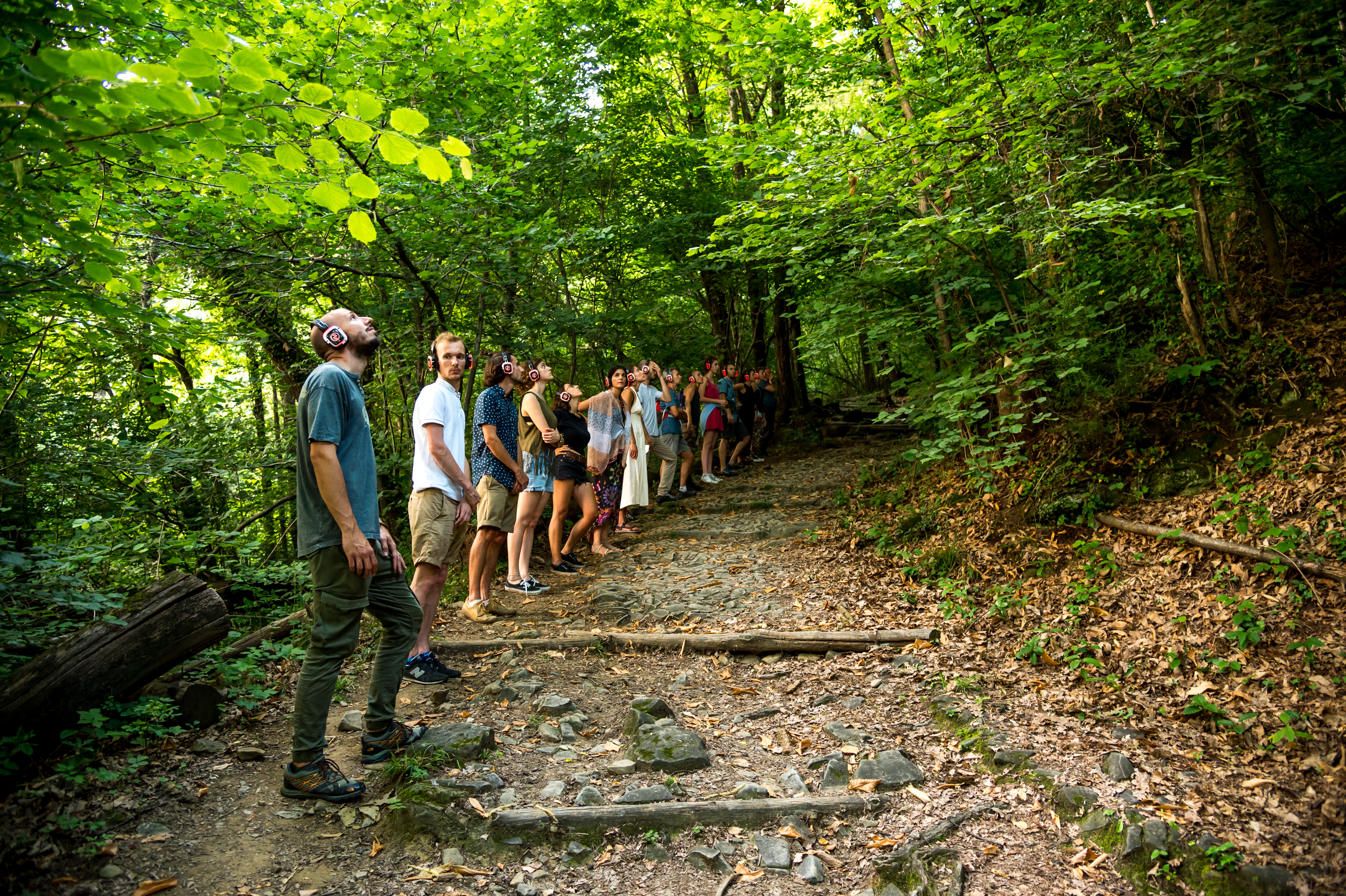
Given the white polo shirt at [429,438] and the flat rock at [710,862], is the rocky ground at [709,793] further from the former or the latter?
the white polo shirt at [429,438]

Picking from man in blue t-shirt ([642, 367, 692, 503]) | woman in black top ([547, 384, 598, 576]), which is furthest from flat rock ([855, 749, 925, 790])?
man in blue t-shirt ([642, 367, 692, 503])

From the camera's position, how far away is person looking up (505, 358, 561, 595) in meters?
7.12

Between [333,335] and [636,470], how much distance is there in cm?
639

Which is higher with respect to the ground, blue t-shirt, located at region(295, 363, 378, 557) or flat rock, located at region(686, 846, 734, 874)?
blue t-shirt, located at region(295, 363, 378, 557)

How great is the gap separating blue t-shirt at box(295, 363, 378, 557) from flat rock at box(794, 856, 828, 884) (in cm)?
258

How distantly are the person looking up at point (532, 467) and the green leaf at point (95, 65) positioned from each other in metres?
4.94

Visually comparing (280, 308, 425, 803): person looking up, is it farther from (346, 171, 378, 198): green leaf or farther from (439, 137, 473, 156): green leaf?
(439, 137, 473, 156): green leaf

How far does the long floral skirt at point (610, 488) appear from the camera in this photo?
9.88 metres

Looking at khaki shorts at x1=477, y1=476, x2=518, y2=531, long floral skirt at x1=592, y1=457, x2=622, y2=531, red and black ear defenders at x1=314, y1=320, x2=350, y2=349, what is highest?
red and black ear defenders at x1=314, y1=320, x2=350, y2=349

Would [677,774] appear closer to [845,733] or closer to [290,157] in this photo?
[845,733]

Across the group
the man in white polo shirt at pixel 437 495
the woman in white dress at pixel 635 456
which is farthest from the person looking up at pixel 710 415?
the man in white polo shirt at pixel 437 495

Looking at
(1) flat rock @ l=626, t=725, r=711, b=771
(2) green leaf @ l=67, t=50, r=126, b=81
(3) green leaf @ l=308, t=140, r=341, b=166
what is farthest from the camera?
(1) flat rock @ l=626, t=725, r=711, b=771

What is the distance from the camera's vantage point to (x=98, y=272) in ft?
10.1

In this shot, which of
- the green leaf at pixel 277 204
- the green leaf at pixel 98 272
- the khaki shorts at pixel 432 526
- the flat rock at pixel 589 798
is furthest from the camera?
the khaki shorts at pixel 432 526
